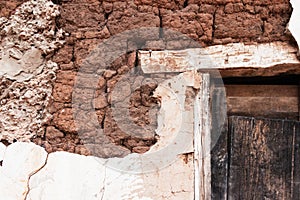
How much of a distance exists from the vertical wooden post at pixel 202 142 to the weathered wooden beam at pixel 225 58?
0.31 ft

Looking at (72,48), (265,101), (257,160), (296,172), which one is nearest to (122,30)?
(72,48)

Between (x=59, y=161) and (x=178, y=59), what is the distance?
2.38ft

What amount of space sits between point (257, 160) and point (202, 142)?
0.85 ft

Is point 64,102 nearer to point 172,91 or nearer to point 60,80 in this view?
point 60,80

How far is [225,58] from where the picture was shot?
1.93 meters

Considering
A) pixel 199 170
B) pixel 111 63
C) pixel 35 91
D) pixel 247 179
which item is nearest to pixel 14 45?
pixel 35 91

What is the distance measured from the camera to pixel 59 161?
2.00 m

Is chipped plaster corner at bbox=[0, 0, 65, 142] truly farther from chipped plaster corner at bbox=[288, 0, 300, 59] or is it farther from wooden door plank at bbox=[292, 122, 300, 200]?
wooden door plank at bbox=[292, 122, 300, 200]

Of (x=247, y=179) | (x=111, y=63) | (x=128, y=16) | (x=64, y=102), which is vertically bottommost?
(x=247, y=179)

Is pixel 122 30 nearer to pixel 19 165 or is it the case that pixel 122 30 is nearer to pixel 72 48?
pixel 72 48

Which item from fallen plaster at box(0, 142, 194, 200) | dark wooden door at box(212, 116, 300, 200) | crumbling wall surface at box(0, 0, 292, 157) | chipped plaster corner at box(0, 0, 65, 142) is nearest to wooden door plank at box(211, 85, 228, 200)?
dark wooden door at box(212, 116, 300, 200)

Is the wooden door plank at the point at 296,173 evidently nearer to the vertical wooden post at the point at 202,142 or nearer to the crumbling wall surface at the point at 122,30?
the vertical wooden post at the point at 202,142

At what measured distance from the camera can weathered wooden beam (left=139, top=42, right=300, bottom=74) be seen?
6.21ft

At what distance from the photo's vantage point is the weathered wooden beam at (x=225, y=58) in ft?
6.21
